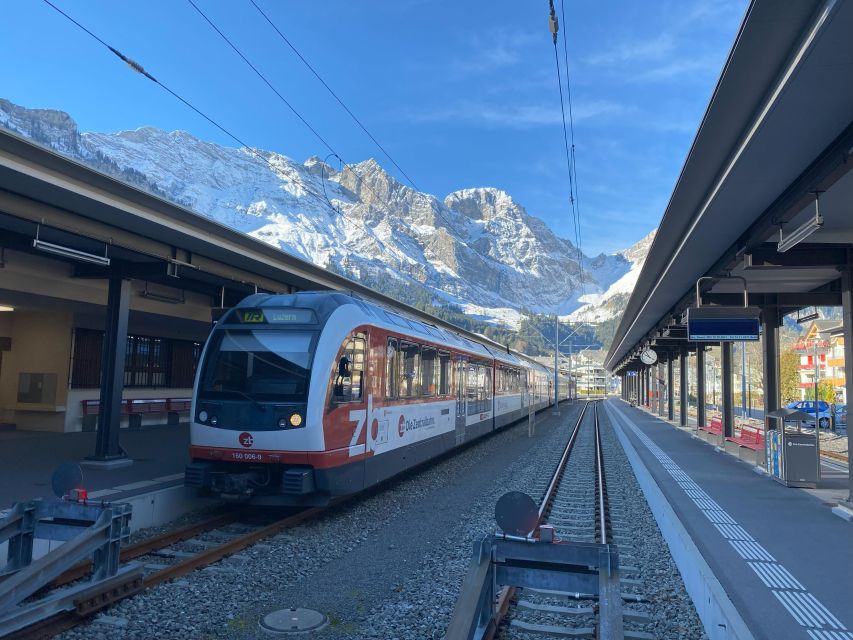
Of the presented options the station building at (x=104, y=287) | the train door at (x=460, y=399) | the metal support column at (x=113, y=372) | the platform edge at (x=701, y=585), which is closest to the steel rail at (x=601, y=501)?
the platform edge at (x=701, y=585)

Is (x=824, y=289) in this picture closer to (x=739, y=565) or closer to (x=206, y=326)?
(x=739, y=565)

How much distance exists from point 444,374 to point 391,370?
367cm

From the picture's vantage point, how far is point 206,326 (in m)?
19.4

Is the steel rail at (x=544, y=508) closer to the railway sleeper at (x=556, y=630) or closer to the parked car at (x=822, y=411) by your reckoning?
the railway sleeper at (x=556, y=630)

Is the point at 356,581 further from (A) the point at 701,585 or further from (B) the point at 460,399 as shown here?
(B) the point at 460,399

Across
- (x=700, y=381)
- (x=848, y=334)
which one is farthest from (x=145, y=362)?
(x=700, y=381)

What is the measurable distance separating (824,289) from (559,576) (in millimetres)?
11904

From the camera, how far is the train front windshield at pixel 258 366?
8570mm

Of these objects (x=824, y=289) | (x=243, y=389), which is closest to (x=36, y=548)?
(x=243, y=389)

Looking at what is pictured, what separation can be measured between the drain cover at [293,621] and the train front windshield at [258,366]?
10.4 feet

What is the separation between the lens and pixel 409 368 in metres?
11.7

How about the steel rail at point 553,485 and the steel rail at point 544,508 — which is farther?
the steel rail at point 553,485

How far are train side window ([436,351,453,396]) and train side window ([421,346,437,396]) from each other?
41 cm

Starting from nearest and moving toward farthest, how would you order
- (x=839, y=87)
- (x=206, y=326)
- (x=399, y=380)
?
(x=839, y=87) < (x=399, y=380) < (x=206, y=326)
